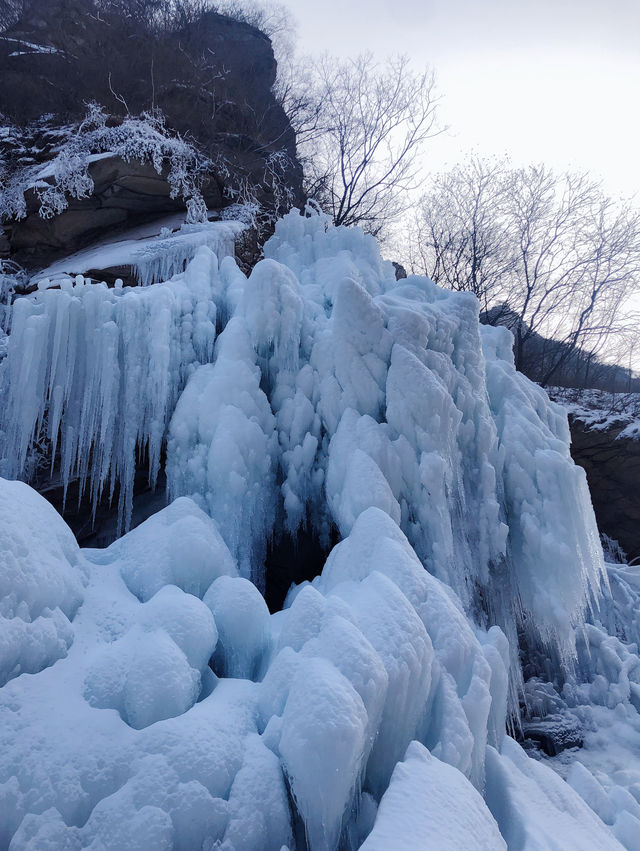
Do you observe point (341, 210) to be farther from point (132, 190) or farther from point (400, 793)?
point (400, 793)

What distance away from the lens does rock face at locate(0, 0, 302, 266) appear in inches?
350

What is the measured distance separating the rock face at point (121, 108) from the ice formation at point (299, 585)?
3.43 metres

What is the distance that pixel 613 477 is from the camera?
11.0m

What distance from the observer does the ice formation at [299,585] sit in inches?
86.1

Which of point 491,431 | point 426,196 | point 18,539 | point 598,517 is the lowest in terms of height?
point 598,517

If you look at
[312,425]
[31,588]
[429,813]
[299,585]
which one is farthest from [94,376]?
[429,813]

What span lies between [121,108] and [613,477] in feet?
42.6

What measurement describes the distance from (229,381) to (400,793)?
12.5 feet

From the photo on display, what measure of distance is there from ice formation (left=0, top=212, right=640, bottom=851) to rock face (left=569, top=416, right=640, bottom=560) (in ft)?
12.0

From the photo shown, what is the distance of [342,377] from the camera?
5164 mm

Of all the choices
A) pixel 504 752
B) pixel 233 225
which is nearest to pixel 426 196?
pixel 233 225

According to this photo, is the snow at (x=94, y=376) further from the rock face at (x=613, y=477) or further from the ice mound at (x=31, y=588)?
the rock face at (x=613, y=477)

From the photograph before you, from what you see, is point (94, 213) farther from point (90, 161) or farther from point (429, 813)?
point (429, 813)

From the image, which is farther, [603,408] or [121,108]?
[603,408]
